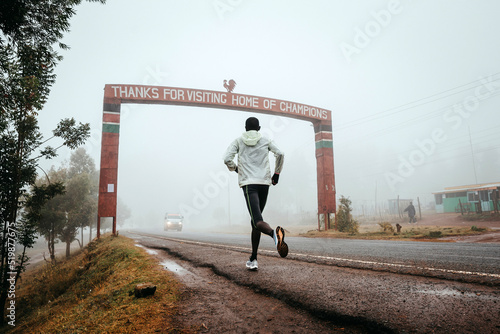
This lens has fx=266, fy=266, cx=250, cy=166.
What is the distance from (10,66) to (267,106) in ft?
37.7

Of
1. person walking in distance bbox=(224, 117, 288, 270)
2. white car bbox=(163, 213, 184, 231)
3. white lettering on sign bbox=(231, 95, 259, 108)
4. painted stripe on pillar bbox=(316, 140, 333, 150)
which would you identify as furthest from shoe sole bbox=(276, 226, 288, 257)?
white car bbox=(163, 213, 184, 231)

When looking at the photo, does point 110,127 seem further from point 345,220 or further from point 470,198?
point 470,198

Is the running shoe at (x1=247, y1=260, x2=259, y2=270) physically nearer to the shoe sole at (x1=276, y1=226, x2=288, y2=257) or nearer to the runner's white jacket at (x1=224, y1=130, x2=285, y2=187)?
the shoe sole at (x1=276, y1=226, x2=288, y2=257)

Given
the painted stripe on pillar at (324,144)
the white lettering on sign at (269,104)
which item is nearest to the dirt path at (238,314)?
the white lettering on sign at (269,104)

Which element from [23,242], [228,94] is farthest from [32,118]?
[228,94]

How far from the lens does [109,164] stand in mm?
12750

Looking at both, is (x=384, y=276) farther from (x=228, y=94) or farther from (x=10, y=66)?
(x=228, y=94)

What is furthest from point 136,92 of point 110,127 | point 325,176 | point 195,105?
point 325,176

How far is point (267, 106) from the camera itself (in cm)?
1577

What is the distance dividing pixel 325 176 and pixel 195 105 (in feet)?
28.8

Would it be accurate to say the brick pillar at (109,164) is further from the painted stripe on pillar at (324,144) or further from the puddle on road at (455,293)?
the puddle on road at (455,293)

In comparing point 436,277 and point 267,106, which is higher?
point 267,106

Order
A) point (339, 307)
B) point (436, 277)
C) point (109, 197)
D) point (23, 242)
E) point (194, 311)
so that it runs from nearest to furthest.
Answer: point (339, 307)
point (194, 311)
point (436, 277)
point (23, 242)
point (109, 197)

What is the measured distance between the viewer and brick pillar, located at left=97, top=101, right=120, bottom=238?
492 inches
